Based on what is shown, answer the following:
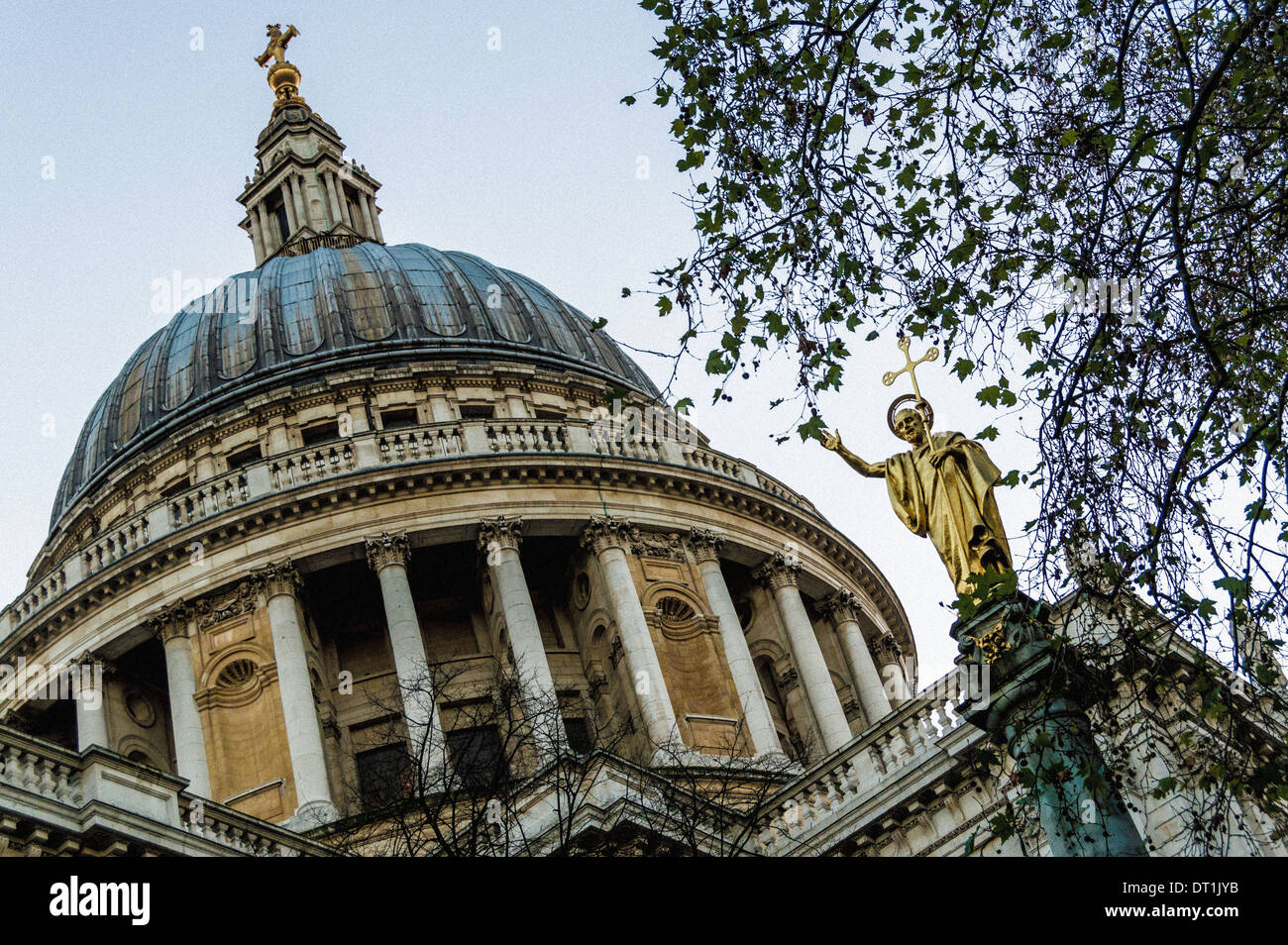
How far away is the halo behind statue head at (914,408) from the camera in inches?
730

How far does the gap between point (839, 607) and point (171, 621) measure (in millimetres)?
16502

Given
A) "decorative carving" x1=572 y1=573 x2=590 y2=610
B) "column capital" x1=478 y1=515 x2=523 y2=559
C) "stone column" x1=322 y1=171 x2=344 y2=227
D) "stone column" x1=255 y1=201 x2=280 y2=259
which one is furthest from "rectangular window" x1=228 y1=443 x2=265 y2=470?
"stone column" x1=322 y1=171 x2=344 y2=227

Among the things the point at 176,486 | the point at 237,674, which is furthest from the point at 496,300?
the point at 237,674

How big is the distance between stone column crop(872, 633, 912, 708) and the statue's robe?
88.9ft

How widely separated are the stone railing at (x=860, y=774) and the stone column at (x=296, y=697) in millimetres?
10494

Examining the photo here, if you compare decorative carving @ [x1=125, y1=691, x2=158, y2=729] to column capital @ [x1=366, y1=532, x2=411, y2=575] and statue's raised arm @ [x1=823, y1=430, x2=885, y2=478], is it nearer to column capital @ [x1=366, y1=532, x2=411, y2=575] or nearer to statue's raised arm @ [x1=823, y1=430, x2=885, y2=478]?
column capital @ [x1=366, y1=532, x2=411, y2=575]

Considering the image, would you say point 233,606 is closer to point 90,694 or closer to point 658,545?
point 90,694

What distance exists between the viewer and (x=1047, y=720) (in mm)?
14742

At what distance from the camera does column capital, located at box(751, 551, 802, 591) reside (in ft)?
138

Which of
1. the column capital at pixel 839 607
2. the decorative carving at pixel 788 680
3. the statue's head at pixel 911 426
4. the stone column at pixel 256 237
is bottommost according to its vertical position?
the statue's head at pixel 911 426

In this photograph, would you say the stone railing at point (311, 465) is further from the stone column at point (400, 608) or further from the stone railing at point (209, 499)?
the stone column at point (400, 608)

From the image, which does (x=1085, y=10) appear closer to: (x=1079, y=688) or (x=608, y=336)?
(x=1079, y=688)

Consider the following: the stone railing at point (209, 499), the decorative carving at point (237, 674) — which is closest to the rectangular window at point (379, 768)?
the decorative carving at point (237, 674)
